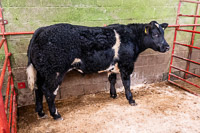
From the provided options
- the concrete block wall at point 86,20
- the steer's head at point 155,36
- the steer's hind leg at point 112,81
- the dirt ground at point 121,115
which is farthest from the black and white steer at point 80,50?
the concrete block wall at point 86,20

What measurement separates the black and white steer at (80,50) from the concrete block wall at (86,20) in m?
0.49

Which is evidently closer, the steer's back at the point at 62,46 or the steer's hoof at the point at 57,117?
the steer's back at the point at 62,46

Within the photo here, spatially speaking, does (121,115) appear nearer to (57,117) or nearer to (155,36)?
(57,117)

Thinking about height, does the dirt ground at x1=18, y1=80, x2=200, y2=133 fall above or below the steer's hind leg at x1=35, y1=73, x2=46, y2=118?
below

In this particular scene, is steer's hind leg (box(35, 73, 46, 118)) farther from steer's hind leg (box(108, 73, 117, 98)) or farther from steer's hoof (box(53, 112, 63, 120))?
steer's hind leg (box(108, 73, 117, 98))

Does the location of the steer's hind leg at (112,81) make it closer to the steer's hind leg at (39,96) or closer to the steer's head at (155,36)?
the steer's head at (155,36)

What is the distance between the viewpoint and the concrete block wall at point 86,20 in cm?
272

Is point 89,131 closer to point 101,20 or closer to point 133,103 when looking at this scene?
point 133,103

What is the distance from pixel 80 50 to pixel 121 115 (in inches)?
51.4

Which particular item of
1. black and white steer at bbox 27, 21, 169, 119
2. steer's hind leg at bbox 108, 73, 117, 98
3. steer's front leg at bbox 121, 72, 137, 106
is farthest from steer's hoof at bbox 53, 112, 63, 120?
steer's front leg at bbox 121, 72, 137, 106

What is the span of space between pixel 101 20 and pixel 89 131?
6.70 ft

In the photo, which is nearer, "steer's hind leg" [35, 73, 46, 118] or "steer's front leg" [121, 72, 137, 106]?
"steer's hind leg" [35, 73, 46, 118]

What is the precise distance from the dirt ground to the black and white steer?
221 mm

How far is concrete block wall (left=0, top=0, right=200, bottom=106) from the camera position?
2721 millimetres
